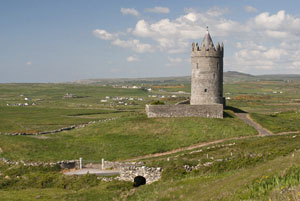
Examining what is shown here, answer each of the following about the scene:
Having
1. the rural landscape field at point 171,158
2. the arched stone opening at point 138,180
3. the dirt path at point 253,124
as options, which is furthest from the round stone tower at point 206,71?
the arched stone opening at point 138,180

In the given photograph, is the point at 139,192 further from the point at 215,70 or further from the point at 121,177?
the point at 215,70

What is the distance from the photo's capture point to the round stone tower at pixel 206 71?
49.4m

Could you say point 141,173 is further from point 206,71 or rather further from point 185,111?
point 206,71

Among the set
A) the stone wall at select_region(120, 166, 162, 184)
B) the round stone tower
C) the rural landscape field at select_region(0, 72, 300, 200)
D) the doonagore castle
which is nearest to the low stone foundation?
the rural landscape field at select_region(0, 72, 300, 200)

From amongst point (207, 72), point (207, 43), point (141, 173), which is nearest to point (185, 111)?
point (207, 72)

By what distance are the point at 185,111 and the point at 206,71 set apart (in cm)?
744

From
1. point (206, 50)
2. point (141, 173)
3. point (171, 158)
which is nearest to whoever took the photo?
point (141, 173)

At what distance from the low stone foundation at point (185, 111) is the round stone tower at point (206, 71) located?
4.40m

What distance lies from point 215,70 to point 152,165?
27910mm

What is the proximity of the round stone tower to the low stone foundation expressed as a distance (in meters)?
4.40

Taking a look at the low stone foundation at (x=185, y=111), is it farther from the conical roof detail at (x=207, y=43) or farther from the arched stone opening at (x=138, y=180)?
the arched stone opening at (x=138, y=180)

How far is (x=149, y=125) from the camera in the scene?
43.1 meters

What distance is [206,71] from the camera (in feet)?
162

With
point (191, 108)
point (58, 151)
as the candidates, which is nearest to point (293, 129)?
point (191, 108)
